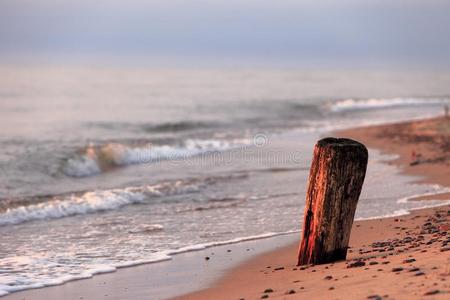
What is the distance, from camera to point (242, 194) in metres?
16.3

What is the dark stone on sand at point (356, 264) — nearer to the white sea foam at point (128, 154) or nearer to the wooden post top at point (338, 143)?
the wooden post top at point (338, 143)

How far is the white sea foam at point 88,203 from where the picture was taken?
13859 mm

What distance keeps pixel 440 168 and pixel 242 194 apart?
5147mm

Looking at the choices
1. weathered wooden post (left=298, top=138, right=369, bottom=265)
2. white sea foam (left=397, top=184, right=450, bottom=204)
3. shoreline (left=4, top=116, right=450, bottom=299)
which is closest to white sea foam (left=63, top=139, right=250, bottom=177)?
white sea foam (left=397, top=184, right=450, bottom=204)

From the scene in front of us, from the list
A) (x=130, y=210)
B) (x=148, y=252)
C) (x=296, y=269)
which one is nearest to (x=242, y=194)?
(x=130, y=210)

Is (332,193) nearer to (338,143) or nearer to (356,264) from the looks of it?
(338,143)

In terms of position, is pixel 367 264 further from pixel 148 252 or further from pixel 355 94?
pixel 355 94

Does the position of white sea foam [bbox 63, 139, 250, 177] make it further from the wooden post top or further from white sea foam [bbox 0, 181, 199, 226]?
the wooden post top

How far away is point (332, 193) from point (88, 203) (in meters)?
7.60

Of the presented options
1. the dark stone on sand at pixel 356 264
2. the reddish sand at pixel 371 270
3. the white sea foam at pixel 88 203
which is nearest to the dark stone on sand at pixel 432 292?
the reddish sand at pixel 371 270

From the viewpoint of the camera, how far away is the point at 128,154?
2366 centimetres

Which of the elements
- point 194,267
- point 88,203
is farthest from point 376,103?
point 194,267

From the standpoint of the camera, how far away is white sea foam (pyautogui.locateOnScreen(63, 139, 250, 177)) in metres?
20.7

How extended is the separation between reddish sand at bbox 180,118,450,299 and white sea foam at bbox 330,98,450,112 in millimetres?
37263
